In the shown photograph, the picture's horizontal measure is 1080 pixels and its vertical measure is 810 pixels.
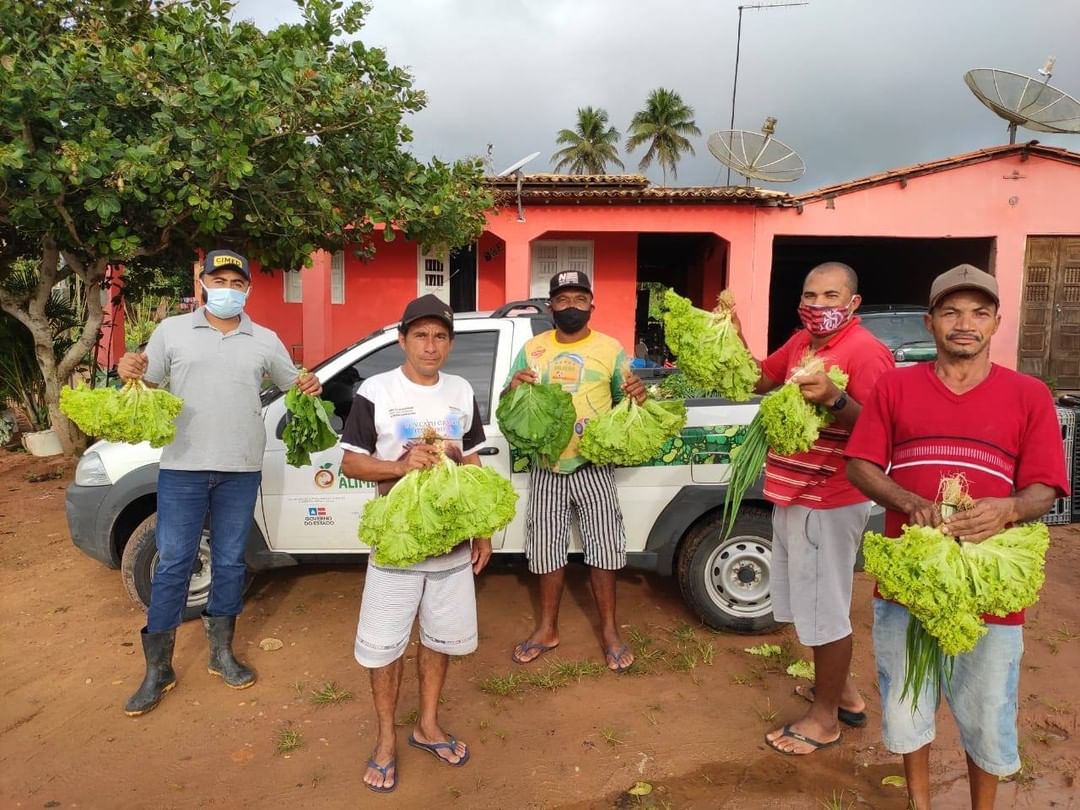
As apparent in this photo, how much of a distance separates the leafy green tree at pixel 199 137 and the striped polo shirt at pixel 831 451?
192 inches

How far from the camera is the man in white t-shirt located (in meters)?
2.81

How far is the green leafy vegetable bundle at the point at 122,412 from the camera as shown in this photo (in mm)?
3062

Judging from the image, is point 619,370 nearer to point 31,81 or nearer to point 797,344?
point 797,344

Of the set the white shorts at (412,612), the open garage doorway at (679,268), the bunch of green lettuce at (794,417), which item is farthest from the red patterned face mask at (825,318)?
the open garage doorway at (679,268)

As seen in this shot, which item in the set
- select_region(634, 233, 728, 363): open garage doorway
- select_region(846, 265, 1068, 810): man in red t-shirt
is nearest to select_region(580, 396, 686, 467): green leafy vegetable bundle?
select_region(846, 265, 1068, 810): man in red t-shirt

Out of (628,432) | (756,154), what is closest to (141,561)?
(628,432)

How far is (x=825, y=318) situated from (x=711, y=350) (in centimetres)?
50

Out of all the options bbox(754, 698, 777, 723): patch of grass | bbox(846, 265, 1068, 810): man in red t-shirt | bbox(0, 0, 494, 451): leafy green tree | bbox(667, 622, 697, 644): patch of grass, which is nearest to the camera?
bbox(846, 265, 1068, 810): man in red t-shirt

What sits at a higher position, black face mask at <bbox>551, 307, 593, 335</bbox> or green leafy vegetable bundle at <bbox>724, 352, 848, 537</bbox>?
black face mask at <bbox>551, 307, 593, 335</bbox>

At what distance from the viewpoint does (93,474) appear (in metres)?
4.36

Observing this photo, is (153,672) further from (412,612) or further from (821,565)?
(821,565)

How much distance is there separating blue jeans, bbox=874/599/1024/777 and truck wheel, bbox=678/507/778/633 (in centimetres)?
167

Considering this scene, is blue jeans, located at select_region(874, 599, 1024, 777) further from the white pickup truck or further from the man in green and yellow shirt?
the white pickup truck

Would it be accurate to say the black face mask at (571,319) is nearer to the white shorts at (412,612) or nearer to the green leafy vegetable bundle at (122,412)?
the white shorts at (412,612)
